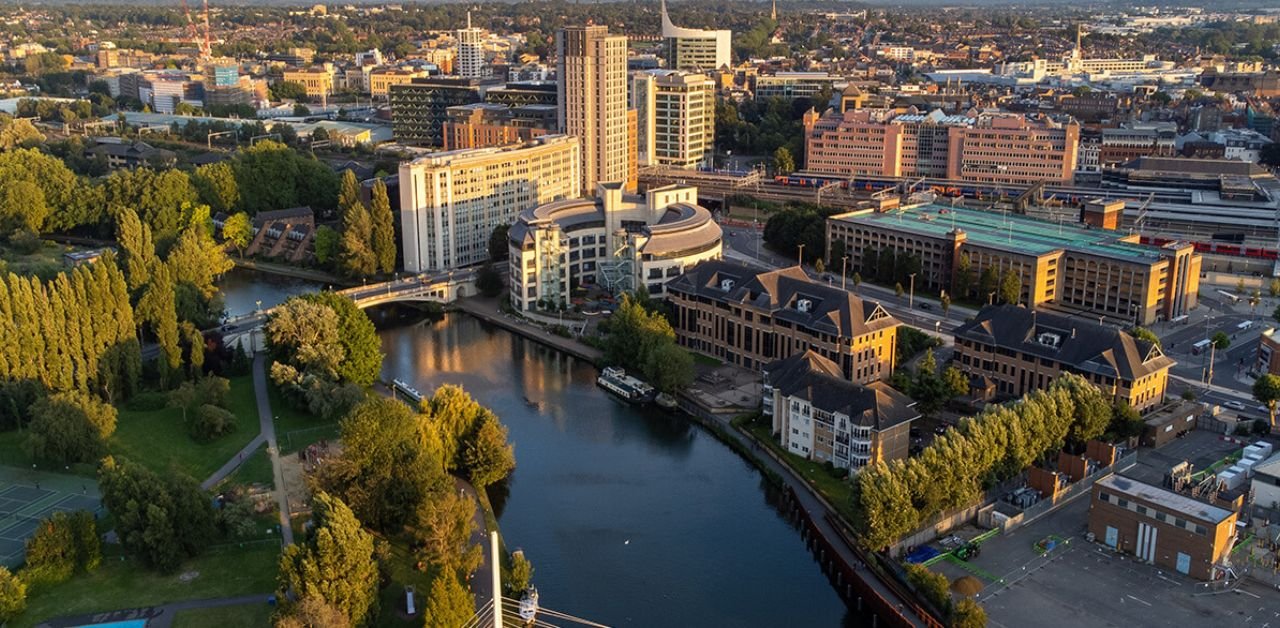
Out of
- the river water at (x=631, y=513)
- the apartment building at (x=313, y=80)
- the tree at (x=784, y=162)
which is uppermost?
the apartment building at (x=313, y=80)

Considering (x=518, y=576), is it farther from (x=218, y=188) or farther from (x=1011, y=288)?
(x=218, y=188)

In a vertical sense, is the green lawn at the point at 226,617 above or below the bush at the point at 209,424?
below

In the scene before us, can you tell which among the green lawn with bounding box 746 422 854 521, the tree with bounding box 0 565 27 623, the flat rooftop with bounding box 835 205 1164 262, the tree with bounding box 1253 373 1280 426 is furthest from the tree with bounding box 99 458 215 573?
the flat rooftop with bounding box 835 205 1164 262

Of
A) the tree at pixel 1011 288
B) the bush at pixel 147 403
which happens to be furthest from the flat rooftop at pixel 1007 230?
the bush at pixel 147 403

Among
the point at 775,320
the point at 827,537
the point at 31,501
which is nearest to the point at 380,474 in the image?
the point at 31,501

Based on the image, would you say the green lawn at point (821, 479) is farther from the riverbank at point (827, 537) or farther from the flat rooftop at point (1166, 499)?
the flat rooftop at point (1166, 499)

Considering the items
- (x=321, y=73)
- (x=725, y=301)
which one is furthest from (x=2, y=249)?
(x=321, y=73)
